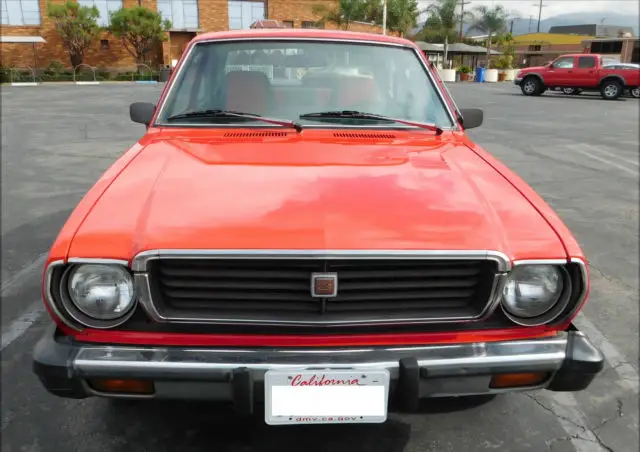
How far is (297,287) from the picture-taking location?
5.79ft

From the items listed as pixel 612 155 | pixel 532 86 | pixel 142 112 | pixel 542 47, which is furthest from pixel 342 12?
pixel 142 112

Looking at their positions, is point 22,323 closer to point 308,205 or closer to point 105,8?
point 308,205

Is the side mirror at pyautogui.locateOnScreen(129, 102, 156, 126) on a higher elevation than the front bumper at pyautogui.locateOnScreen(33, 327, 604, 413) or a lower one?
higher

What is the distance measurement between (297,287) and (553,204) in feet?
15.1

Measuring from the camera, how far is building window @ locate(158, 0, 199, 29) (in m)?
43.3

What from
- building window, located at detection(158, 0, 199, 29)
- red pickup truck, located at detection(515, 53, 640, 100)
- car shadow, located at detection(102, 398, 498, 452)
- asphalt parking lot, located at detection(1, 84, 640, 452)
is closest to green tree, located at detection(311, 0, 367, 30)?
building window, located at detection(158, 0, 199, 29)

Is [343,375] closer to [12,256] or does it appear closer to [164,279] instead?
[164,279]

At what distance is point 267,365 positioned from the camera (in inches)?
67.6

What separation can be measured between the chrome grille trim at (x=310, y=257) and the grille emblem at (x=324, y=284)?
87mm

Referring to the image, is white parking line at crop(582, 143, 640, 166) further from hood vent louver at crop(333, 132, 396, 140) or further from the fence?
the fence

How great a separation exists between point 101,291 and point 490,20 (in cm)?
5134

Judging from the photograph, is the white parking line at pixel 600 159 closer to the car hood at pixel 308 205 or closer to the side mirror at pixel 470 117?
the side mirror at pixel 470 117

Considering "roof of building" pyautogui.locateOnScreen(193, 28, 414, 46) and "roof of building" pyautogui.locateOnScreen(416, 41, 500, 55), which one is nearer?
"roof of building" pyautogui.locateOnScreen(193, 28, 414, 46)

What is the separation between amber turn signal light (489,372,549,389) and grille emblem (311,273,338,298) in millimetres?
637
